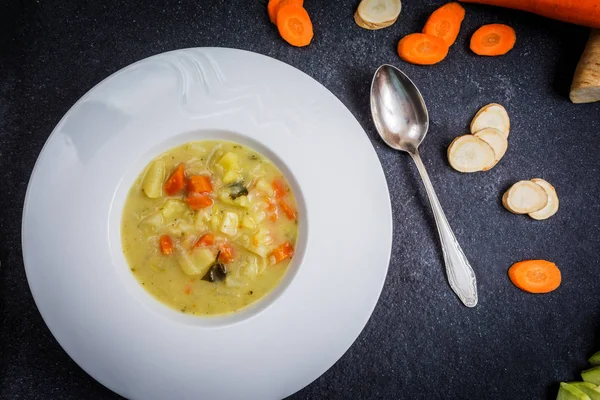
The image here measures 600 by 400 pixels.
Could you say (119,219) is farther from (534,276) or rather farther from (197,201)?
(534,276)

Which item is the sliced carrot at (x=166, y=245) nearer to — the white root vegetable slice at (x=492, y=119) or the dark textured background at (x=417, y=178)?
the dark textured background at (x=417, y=178)

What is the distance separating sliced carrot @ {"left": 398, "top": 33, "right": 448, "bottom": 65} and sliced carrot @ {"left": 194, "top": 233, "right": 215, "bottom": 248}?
1353 mm

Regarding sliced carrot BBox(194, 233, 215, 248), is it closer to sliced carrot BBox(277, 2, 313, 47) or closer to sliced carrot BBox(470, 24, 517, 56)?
sliced carrot BBox(277, 2, 313, 47)

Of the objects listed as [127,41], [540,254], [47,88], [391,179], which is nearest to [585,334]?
[540,254]

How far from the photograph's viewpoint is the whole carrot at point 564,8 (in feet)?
10.5

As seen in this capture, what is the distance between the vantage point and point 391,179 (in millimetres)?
3281

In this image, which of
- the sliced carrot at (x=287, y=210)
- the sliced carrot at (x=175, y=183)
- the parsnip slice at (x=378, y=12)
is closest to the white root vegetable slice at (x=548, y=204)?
the parsnip slice at (x=378, y=12)

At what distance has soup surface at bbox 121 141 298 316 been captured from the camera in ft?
9.38

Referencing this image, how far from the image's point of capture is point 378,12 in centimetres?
331

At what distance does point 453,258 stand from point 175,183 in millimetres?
1387

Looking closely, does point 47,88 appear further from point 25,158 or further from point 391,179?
point 391,179

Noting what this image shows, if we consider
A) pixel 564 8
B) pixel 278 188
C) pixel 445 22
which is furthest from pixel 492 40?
pixel 278 188

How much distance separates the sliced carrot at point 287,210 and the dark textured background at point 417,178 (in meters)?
0.62

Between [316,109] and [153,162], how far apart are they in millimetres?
762
